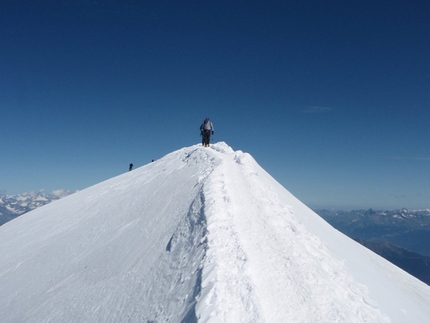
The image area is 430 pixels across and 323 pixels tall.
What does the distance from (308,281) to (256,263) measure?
4.55 feet

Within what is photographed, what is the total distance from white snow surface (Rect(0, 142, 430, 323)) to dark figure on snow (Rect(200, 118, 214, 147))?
8.29 m

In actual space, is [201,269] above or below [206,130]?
below

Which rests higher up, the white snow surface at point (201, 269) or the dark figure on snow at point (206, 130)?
the dark figure on snow at point (206, 130)

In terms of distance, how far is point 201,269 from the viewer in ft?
22.8

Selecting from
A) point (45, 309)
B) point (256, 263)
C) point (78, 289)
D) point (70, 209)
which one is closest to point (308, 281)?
point (256, 263)

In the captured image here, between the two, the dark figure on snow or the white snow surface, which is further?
the dark figure on snow

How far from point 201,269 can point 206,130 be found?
19326mm

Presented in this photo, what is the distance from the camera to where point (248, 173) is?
16.2 metres

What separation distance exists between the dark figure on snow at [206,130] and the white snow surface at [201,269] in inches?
326

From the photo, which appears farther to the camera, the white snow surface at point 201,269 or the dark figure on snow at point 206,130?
the dark figure on snow at point 206,130

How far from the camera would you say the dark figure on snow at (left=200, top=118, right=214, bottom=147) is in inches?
981

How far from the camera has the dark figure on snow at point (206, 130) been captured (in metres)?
A: 24.9

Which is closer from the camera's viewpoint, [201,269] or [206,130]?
[201,269]

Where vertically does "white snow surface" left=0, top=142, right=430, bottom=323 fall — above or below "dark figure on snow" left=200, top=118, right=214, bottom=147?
below
